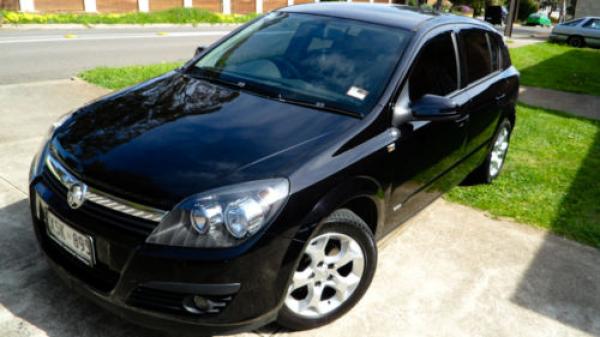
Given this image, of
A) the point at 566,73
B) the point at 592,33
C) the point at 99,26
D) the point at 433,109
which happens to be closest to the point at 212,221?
the point at 433,109

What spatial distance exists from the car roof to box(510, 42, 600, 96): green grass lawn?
27.0 feet

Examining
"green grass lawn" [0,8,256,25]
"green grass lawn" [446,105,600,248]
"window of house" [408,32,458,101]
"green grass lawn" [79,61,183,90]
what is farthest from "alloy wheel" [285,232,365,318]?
"green grass lawn" [0,8,256,25]

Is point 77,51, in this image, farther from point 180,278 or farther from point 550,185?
point 180,278

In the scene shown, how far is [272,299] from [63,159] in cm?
129

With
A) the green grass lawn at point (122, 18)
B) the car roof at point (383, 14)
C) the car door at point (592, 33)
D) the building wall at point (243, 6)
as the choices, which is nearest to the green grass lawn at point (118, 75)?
the car roof at point (383, 14)

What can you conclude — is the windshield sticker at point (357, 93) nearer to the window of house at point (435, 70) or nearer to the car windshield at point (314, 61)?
the car windshield at point (314, 61)

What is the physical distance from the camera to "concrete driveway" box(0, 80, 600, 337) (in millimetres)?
2779

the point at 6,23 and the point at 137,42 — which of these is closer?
the point at 137,42

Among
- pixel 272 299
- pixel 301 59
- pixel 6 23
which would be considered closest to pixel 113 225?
pixel 272 299

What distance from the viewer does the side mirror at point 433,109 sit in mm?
3080

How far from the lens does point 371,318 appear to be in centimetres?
296

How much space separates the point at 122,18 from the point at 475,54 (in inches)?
719

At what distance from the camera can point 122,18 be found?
19.8 metres

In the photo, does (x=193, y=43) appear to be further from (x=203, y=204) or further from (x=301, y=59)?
(x=203, y=204)
